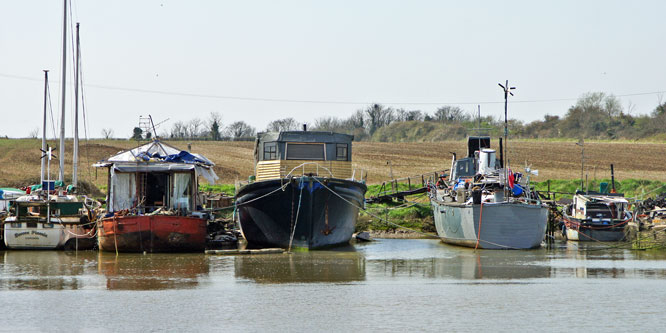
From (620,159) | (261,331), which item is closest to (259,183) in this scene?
(261,331)

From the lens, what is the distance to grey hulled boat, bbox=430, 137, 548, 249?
104 feet

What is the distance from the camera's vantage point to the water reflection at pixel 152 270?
74.7 ft

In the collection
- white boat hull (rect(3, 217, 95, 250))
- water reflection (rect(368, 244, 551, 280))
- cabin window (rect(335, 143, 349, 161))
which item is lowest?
water reflection (rect(368, 244, 551, 280))

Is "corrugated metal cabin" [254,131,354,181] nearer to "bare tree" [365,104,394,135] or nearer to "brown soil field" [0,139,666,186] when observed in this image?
"brown soil field" [0,139,666,186]

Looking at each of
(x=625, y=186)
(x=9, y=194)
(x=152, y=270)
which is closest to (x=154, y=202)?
(x=152, y=270)

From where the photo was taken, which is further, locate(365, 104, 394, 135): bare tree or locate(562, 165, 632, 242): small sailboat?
locate(365, 104, 394, 135): bare tree

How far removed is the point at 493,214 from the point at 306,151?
24.0 feet

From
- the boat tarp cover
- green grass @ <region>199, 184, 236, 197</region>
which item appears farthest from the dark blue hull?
green grass @ <region>199, 184, 236, 197</region>

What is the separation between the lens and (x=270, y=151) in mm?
33438

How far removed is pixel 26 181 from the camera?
52.2 m

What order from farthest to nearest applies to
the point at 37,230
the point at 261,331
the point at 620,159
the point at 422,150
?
the point at 422,150 < the point at 620,159 < the point at 37,230 < the point at 261,331

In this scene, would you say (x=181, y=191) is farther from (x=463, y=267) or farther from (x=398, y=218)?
(x=398, y=218)

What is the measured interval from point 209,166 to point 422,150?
43212 millimetres

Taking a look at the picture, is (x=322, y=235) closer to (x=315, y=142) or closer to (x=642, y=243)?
(x=315, y=142)
